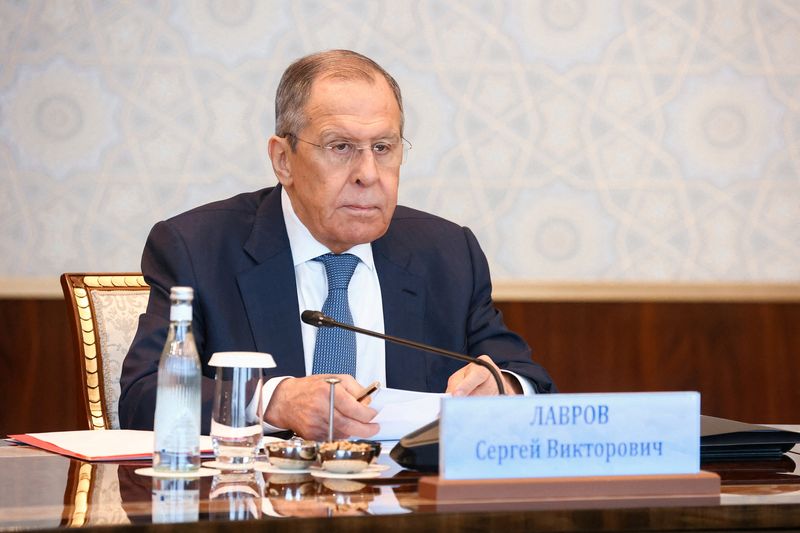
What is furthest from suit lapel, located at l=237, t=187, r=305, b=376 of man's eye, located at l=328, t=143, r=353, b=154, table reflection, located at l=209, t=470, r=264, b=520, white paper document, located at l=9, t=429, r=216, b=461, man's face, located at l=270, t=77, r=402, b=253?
table reflection, located at l=209, t=470, r=264, b=520

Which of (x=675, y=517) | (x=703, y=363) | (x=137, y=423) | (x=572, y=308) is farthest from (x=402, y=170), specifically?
(x=675, y=517)

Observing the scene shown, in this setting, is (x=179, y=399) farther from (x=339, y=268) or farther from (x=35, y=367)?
(x=35, y=367)

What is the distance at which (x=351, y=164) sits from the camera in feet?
8.13

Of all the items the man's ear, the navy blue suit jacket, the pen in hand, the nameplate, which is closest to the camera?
the nameplate

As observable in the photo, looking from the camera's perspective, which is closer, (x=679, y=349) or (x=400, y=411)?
(x=400, y=411)

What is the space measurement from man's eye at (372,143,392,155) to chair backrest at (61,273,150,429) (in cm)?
71

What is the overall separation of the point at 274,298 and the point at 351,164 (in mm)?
350

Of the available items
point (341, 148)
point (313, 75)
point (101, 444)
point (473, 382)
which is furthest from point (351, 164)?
point (101, 444)

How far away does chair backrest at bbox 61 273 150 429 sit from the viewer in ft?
8.35

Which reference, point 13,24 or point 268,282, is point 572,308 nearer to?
point 268,282

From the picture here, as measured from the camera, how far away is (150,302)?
241 centimetres

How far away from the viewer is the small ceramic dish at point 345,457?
1452 mm

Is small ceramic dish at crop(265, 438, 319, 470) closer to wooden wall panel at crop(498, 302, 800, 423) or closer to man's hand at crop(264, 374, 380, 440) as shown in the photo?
man's hand at crop(264, 374, 380, 440)

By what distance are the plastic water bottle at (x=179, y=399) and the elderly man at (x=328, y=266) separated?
79 cm
